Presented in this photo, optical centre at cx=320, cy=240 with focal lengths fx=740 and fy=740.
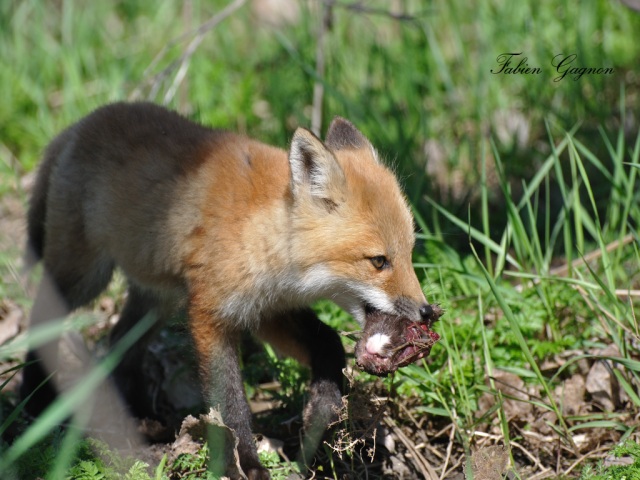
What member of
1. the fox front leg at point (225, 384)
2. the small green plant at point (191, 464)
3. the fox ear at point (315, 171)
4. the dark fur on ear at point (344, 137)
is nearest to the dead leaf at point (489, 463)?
the fox front leg at point (225, 384)

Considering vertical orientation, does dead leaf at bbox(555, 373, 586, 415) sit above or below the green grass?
below

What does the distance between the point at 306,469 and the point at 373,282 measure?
106 cm

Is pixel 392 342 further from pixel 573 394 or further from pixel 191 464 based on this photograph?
pixel 573 394

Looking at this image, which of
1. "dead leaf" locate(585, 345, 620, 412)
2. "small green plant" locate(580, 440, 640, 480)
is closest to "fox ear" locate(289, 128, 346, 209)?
"small green plant" locate(580, 440, 640, 480)

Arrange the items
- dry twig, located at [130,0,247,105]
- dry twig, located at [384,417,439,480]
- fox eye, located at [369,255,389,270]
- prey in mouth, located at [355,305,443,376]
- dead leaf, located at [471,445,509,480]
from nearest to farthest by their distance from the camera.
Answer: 1. prey in mouth, located at [355,305,443,376]
2. fox eye, located at [369,255,389,270]
3. dead leaf, located at [471,445,509,480]
4. dry twig, located at [384,417,439,480]
5. dry twig, located at [130,0,247,105]

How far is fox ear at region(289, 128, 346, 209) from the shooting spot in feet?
11.1

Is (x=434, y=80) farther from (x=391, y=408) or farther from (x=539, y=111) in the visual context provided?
(x=391, y=408)

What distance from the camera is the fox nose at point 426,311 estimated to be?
3262 millimetres

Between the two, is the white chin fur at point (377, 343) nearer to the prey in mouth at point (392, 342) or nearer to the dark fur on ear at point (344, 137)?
the prey in mouth at point (392, 342)

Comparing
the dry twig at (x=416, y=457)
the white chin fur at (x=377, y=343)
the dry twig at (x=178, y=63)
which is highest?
the dry twig at (x=178, y=63)

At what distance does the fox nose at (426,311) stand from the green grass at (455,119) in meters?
0.69

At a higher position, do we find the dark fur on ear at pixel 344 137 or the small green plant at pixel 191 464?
the dark fur on ear at pixel 344 137

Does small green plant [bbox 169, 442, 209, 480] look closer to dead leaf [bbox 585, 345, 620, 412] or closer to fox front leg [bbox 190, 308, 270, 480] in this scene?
fox front leg [bbox 190, 308, 270, 480]

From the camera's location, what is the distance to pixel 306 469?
12.1 ft
